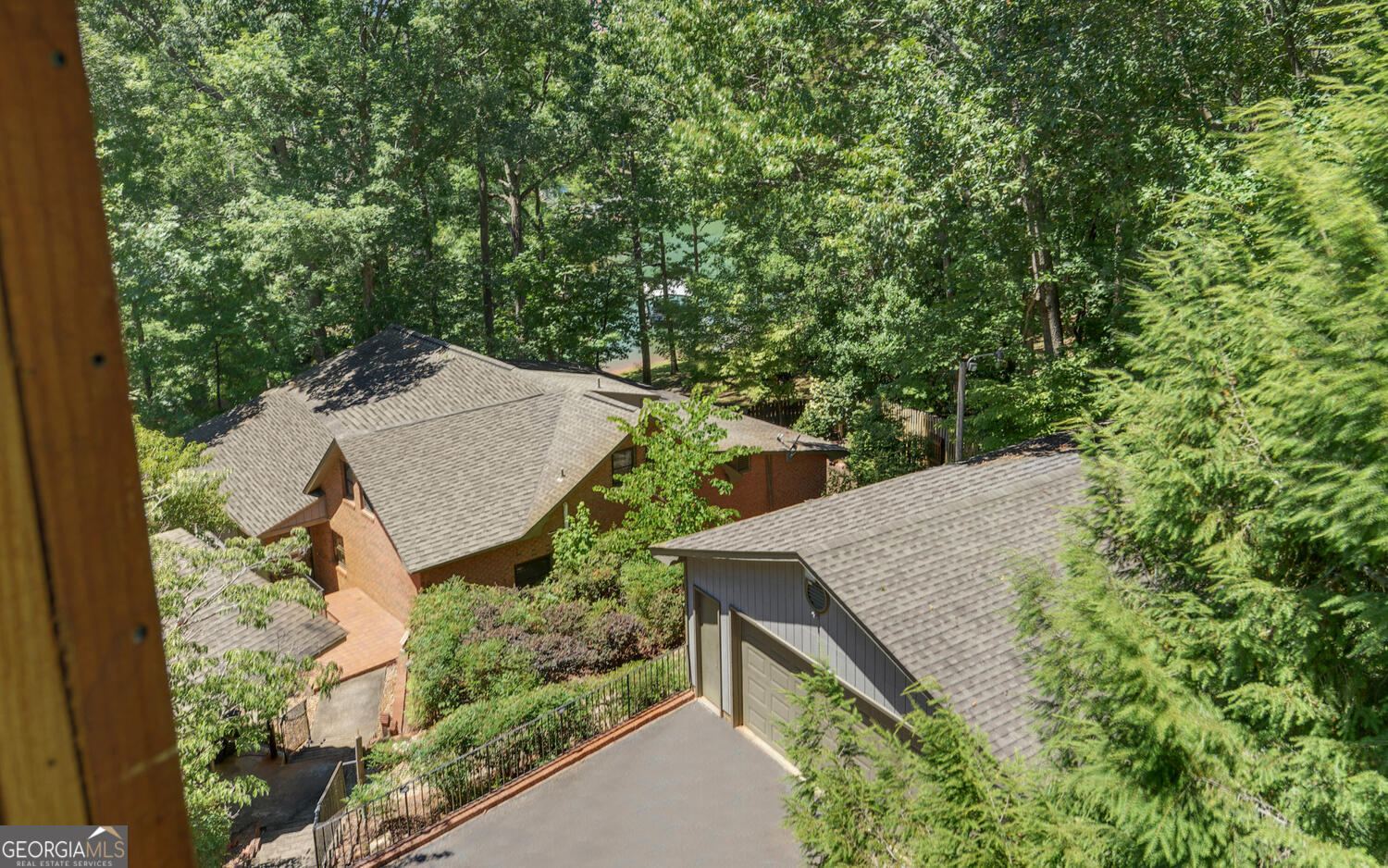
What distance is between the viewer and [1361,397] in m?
5.24

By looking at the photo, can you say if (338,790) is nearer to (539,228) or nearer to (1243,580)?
(1243,580)

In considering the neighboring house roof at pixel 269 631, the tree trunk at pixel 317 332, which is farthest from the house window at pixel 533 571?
the tree trunk at pixel 317 332

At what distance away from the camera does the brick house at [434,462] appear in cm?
2141

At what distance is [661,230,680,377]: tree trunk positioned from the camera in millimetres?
39500

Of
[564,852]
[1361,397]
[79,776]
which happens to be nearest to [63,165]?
[79,776]

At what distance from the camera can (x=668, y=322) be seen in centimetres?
3984

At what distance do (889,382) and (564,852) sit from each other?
2307 centimetres

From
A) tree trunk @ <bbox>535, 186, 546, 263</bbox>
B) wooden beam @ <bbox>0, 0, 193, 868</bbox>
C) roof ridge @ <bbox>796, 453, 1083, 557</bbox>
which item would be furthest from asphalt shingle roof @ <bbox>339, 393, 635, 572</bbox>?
wooden beam @ <bbox>0, 0, 193, 868</bbox>

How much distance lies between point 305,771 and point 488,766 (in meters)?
4.47

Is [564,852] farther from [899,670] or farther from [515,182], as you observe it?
[515,182]

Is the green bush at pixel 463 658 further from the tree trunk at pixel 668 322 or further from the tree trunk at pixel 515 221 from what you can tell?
the tree trunk at pixel 668 322

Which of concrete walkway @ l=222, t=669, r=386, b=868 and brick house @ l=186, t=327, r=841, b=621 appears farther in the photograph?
brick house @ l=186, t=327, r=841, b=621

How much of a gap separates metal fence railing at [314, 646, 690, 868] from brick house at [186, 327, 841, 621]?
6.17 meters

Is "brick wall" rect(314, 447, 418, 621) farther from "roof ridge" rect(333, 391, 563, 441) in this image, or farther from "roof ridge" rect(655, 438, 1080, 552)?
"roof ridge" rect(655, 438, 1080, 552)
